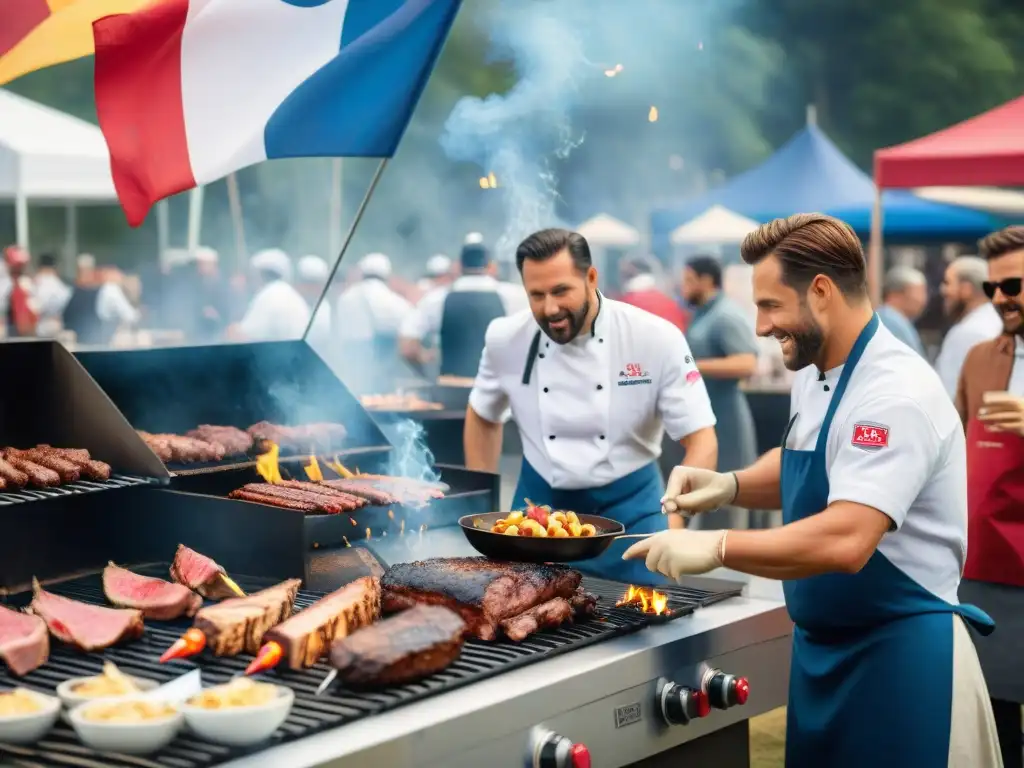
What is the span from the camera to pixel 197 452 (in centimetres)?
402

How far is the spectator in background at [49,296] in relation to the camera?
1529 cm

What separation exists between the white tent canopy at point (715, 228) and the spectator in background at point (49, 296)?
803 centimetres

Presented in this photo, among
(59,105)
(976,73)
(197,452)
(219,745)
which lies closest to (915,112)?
(976,73)

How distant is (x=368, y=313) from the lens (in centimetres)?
1117

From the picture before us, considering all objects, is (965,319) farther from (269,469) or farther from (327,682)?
(327,682)

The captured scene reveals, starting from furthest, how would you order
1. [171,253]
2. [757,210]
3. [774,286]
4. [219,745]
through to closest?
[171,253], [757,210], [774,286], [219,745]

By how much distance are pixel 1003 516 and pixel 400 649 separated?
8.73 feet

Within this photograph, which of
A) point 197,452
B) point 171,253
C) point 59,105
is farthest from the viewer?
point 59,105

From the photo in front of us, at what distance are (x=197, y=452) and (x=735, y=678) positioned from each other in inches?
80.8

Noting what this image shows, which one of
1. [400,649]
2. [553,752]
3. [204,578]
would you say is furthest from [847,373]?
[204,578]

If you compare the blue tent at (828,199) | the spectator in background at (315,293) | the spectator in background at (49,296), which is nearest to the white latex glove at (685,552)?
the spectator in background at (315,293)

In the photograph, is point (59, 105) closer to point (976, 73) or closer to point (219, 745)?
point (976, 73)

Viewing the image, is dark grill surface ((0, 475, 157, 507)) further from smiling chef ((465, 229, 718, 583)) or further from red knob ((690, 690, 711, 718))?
red knob ((690, 690, 711, 718))

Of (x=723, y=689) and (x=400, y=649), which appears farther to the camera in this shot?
(x=723, y=689)
